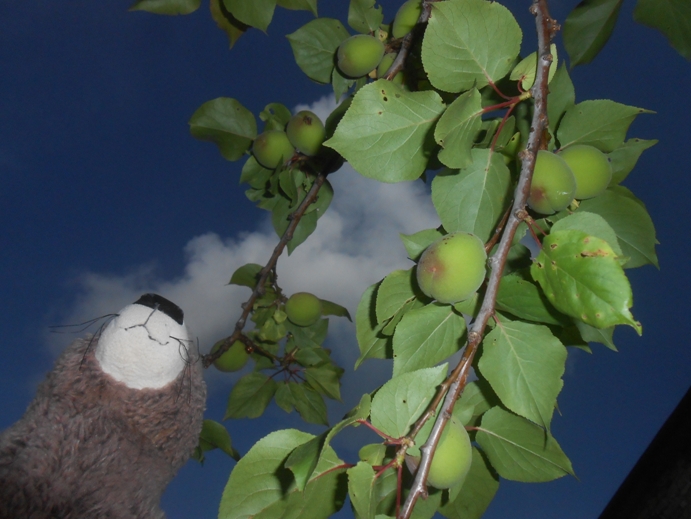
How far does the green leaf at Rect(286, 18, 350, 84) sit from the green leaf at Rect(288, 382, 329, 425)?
3.07 feet

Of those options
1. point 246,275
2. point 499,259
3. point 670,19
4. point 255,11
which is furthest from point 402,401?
point 246,275

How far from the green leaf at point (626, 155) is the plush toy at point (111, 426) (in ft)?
2.27

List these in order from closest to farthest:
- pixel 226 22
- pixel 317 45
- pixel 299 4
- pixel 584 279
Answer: pixel 584 279 < pixel 299 4 < pixel 226 22 < pixel 317 45

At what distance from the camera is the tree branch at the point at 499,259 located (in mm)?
446

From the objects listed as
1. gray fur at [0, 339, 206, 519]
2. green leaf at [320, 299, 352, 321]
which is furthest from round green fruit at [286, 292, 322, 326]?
gray fur at [0, 339, 206, 519]

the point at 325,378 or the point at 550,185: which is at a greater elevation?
the point at 550,185

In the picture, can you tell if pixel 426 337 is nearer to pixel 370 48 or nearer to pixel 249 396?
pixel 370 48

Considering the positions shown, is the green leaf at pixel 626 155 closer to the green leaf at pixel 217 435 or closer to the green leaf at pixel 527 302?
the green leaf at pixel 527 302

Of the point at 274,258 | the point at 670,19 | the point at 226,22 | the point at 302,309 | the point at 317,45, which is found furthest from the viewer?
the point at 302,309

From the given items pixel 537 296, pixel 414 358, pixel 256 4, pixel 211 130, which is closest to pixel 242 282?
pixel 211 130

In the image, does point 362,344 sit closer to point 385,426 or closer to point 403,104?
point 385,426

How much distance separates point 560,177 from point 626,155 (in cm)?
21

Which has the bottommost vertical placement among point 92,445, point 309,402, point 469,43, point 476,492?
point 309,402

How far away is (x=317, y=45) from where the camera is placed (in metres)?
1.26
